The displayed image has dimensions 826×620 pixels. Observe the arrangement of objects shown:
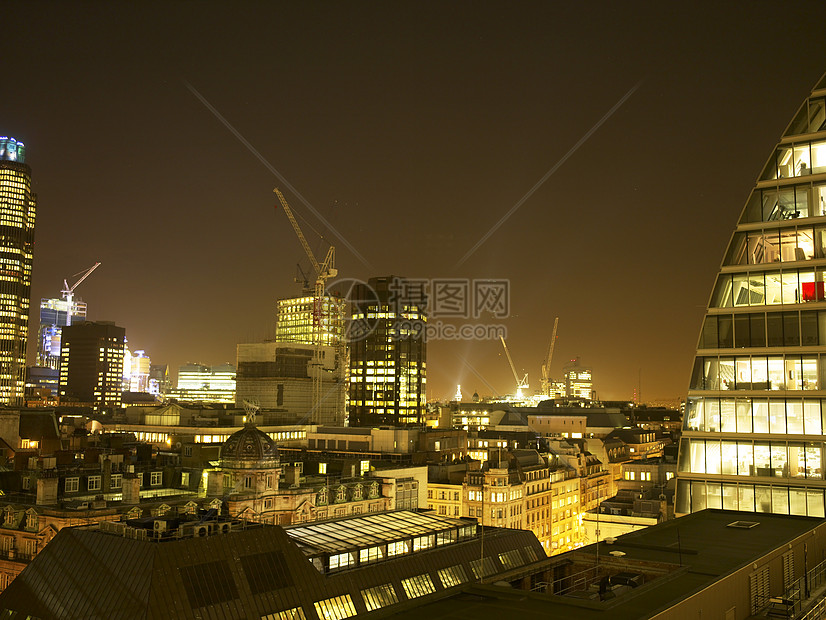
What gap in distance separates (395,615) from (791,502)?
33.9m

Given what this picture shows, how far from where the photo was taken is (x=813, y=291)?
52.9 metres

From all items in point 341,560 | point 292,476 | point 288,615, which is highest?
point 292,476

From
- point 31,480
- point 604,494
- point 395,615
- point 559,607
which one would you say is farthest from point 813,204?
point 604,494

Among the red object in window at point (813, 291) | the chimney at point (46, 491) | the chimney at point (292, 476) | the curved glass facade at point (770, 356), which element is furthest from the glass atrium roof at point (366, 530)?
the red object in window at point (813, 291)

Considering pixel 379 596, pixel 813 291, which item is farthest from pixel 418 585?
pixel 813 291

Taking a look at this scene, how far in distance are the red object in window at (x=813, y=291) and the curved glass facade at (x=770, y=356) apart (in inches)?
2.5

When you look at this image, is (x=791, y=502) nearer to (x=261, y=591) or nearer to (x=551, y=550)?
(x=261, y=591)

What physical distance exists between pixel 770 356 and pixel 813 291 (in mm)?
5000

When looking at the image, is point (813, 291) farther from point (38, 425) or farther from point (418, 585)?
point (38, 425)

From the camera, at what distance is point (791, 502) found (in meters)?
53.3

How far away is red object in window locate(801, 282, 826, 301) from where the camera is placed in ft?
173

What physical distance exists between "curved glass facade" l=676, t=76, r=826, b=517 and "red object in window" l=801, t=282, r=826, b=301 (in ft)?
0.21

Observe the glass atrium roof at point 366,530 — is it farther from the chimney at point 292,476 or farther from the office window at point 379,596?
the chimney at point 292,476

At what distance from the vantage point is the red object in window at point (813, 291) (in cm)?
5266
